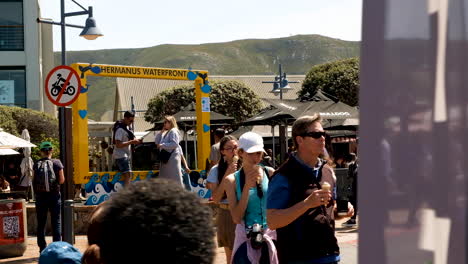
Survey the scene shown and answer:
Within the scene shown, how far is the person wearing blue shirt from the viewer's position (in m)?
4.99

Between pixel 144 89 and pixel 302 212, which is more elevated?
pixel 302 212

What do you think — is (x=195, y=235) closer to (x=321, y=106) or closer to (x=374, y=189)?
(x=374, y=189)

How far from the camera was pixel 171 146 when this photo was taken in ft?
47.0

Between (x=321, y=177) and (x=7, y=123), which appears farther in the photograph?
(x=7, y=123)

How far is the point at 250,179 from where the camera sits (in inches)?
253

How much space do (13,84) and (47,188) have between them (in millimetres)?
37653

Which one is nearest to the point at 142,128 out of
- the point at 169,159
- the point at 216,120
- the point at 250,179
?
the point at 216,120

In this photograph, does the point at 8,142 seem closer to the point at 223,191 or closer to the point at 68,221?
the point at 68,221

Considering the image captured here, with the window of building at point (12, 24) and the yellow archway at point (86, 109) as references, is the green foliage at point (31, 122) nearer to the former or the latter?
the window of building at point (12, 24)

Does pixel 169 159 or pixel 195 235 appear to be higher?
pixel 195 235

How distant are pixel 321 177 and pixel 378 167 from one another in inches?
126

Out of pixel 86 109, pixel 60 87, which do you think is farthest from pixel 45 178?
pixel 86 109

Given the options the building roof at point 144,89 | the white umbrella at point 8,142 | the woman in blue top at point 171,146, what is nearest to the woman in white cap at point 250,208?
the woman in blue top at point 171,146

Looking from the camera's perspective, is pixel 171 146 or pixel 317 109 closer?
pixel 171 146
